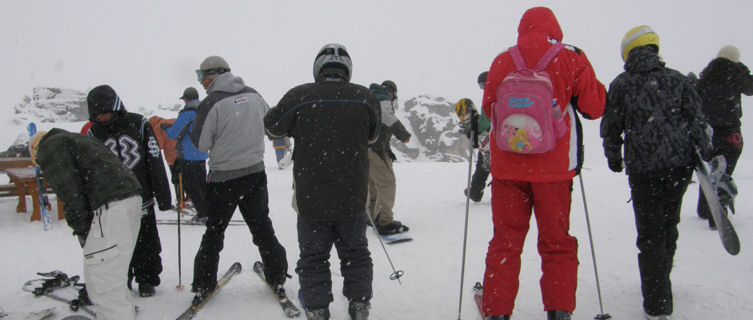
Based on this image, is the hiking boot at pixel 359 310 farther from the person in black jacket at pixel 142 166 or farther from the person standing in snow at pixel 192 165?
the person standing in snow at pixel 192 165

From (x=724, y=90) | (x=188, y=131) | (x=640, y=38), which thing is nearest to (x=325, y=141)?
(x=640, y=38)

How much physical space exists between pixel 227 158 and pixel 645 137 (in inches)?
122

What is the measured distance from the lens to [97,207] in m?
2.67

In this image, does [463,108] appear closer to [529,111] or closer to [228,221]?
[529,111]

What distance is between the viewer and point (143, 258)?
11.7ft

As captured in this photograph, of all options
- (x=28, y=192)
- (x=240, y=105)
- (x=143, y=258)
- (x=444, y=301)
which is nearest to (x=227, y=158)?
(x=240, y=105)

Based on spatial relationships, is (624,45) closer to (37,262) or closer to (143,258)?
(143,258)

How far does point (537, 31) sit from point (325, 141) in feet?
4.94

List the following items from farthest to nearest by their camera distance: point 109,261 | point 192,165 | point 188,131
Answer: point 192,165 → point 188,131 → point 109,261

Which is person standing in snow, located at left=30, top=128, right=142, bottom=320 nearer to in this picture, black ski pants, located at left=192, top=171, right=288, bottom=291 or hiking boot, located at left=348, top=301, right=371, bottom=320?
black ski pants, located at left=192, top=171, right=288, bottom=291

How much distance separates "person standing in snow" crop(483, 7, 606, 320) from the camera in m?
2.38

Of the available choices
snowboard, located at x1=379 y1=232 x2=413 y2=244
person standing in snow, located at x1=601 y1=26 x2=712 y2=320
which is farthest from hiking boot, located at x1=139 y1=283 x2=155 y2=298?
person standing in snow, located at x1=601 y1=26 x2=712 y2=320

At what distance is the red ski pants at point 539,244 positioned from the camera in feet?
7.86

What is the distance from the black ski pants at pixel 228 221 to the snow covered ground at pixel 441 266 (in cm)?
24
